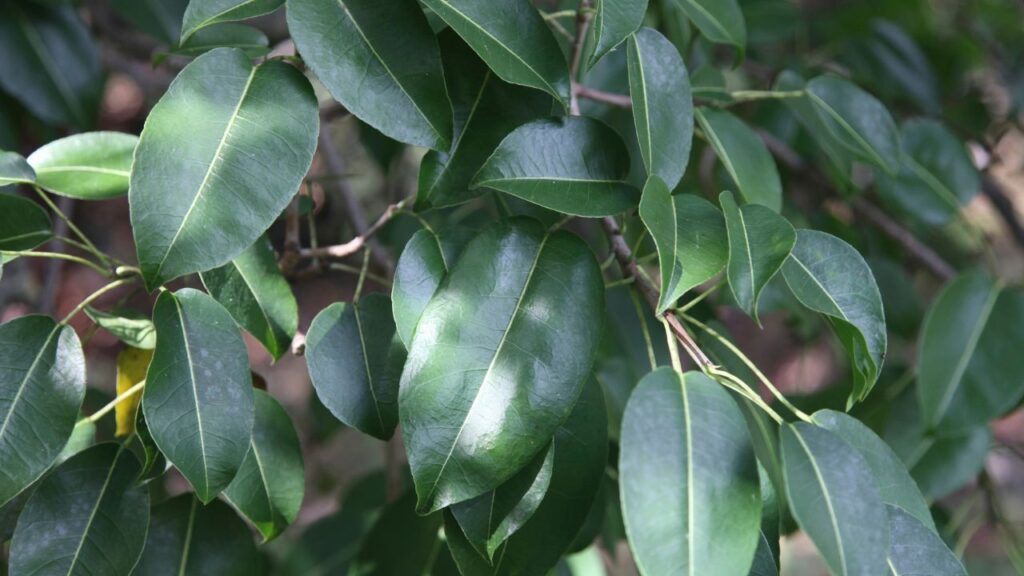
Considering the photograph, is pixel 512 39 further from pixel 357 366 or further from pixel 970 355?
pixel 970 355

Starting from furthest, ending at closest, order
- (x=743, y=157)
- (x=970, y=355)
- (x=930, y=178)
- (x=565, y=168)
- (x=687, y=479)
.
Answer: (x=930, y=178)
(x=970, y=355)
(x=743, y=157)
(x=565, y=168)
(x=687, y=479)

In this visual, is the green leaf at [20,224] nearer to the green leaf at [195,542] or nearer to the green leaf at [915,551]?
the green leaf at [195,542]

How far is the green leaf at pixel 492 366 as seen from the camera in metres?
0.47

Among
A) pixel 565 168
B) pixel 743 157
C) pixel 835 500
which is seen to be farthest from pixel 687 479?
pixel 743 157

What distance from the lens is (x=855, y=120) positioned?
0.73m

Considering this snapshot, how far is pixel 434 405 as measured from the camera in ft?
1.56

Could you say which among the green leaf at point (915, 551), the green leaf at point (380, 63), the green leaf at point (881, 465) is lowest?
the green leaf at point (915, 551)

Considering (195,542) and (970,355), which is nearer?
(195,542)

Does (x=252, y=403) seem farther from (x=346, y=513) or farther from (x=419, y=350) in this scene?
(x=346, y=513)

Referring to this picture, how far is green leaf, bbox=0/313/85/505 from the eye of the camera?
0.50m

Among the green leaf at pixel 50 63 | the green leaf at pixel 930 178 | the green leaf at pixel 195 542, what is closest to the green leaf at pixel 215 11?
the green leaf at pixel 195 542

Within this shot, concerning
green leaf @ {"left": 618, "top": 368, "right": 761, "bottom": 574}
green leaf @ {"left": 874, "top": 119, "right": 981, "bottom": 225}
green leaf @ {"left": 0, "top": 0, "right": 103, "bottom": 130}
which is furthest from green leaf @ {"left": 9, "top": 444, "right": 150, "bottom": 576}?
green leaf @ {"left": 874, "top": 119, "right": 981, "bottom": 225}

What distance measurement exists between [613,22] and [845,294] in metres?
0.20

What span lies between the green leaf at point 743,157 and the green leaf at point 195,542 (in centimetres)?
43
